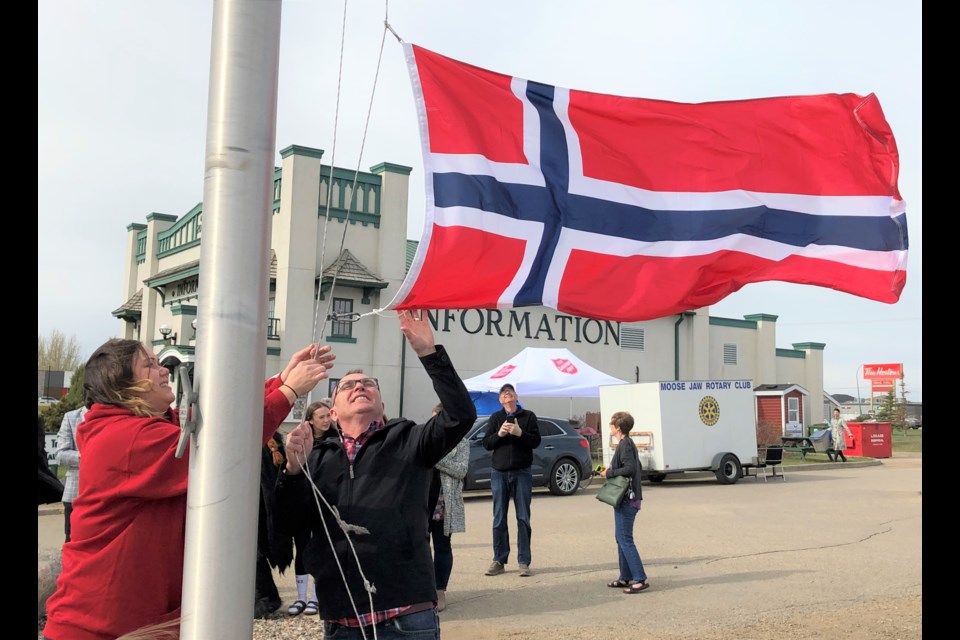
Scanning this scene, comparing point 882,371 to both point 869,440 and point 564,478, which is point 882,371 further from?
point 564,478

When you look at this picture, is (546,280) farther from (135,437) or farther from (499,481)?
(499,481)

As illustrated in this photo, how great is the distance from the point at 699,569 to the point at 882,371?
9390 centimetres

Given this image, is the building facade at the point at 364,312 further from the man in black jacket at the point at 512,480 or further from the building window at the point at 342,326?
the man in black jacket at the point at 512,480

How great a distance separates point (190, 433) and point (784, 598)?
25.5ft

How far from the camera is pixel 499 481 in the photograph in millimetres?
10492

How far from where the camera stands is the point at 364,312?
21.7 m

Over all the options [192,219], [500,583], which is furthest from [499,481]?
[192,219]

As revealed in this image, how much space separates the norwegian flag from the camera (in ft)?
14.5

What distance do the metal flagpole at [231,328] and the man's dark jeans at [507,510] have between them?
25.9 ft

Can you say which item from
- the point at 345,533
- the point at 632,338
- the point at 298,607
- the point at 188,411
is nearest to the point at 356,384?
the point at 345,533

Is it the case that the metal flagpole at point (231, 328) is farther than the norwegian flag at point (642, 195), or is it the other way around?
the norwegian flag at point (642, 195)

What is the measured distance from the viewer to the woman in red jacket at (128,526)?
2.86m

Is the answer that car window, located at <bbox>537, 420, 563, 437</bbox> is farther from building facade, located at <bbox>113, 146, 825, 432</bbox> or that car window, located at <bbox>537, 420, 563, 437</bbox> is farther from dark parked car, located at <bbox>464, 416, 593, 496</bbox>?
building facade, located at <bbox>113, 146, 825, 432</bbox>

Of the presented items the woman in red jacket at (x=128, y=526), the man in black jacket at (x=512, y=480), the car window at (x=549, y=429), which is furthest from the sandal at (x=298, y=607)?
the car window at (x=549, y=429)
